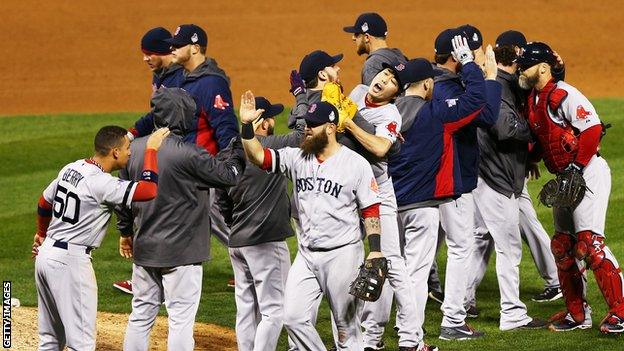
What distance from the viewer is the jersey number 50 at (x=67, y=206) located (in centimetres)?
670

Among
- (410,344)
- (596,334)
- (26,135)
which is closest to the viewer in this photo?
(410,344)

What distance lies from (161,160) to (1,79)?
54.7 ft

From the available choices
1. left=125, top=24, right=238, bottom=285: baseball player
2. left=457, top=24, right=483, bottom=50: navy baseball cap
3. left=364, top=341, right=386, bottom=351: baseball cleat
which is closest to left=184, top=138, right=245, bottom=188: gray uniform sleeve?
left=125, top=24, right=238, bottom=285: baseball player

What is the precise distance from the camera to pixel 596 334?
27.5ft

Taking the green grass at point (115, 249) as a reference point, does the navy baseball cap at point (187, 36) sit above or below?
Answer: above

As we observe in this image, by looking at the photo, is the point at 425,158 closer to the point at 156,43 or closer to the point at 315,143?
the point at 315,143

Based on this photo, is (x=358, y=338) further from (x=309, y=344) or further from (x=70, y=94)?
(x=70, y=94)

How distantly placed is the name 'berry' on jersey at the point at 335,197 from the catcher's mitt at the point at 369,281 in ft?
0.71

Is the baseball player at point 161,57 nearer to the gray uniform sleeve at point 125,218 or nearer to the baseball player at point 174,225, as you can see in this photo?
the gray uniform sleeve at point 125,218

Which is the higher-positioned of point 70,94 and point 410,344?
point 70,94

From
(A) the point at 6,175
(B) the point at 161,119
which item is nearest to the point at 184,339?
(B) the point at 161,119

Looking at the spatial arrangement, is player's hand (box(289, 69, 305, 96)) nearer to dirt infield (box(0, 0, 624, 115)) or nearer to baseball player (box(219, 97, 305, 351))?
baseball player (box(219, 97, 305, 351))

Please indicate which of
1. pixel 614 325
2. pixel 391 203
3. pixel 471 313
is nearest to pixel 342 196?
pixel 391 203

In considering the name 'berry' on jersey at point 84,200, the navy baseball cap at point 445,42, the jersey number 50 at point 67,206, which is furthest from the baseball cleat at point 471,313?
the jersey number 50 at point 67,206
